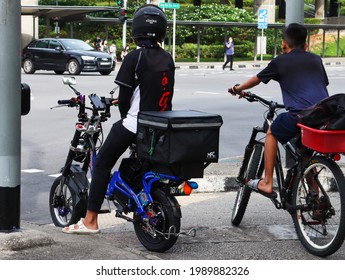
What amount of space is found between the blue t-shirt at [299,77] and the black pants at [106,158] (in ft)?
3.91

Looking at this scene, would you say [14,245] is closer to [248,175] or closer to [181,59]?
[248,175]

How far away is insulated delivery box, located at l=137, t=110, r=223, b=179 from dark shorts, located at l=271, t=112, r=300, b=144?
0.63m

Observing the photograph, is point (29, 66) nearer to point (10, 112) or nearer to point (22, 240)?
point (10, 112)

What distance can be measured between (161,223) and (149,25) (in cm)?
145

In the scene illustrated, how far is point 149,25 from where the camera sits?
21.2 ft

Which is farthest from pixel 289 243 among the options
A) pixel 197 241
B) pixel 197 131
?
pixel 197 131

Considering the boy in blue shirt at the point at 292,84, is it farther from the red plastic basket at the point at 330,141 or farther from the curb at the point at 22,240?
the curb at the point at 22,240

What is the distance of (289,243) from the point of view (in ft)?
21.9

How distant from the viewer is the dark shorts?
651cm

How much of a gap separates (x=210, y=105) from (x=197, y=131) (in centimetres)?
1508

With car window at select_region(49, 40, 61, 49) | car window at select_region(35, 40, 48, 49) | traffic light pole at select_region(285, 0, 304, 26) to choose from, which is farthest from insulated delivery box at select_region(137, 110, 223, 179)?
car window at select_region(35, 40, 48, 49)

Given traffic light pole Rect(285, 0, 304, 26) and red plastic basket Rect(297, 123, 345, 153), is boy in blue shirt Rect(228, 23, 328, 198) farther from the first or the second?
traffic light pole Rect(285, 0, 304, 26)

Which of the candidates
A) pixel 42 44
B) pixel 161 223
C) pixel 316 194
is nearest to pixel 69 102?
pixel 161 223

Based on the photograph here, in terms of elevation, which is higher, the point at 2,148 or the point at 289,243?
the point at 2,148
